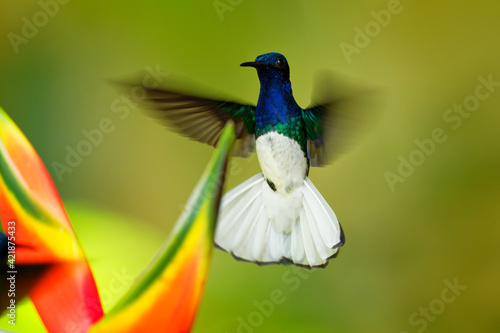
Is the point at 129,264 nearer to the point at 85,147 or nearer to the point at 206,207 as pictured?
the point at 85,147

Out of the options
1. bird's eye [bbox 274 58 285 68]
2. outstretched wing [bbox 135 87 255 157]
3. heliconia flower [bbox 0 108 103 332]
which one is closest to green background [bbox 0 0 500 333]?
outstretched wing [bbox 135 87 255 157]

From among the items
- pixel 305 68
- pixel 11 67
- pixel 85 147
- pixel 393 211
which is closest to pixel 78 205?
pixel 85 147

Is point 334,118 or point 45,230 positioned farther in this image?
point 334,118

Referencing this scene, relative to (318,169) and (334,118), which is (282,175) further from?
(318,169)

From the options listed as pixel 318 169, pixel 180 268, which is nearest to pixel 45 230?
pixel 180 268

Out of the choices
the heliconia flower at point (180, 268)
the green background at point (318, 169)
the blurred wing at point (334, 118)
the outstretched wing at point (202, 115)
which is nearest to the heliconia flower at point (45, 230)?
the heliconia flower at point (180, 268)

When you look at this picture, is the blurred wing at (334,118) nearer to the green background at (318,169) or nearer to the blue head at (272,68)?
the blue head at (272,68)
